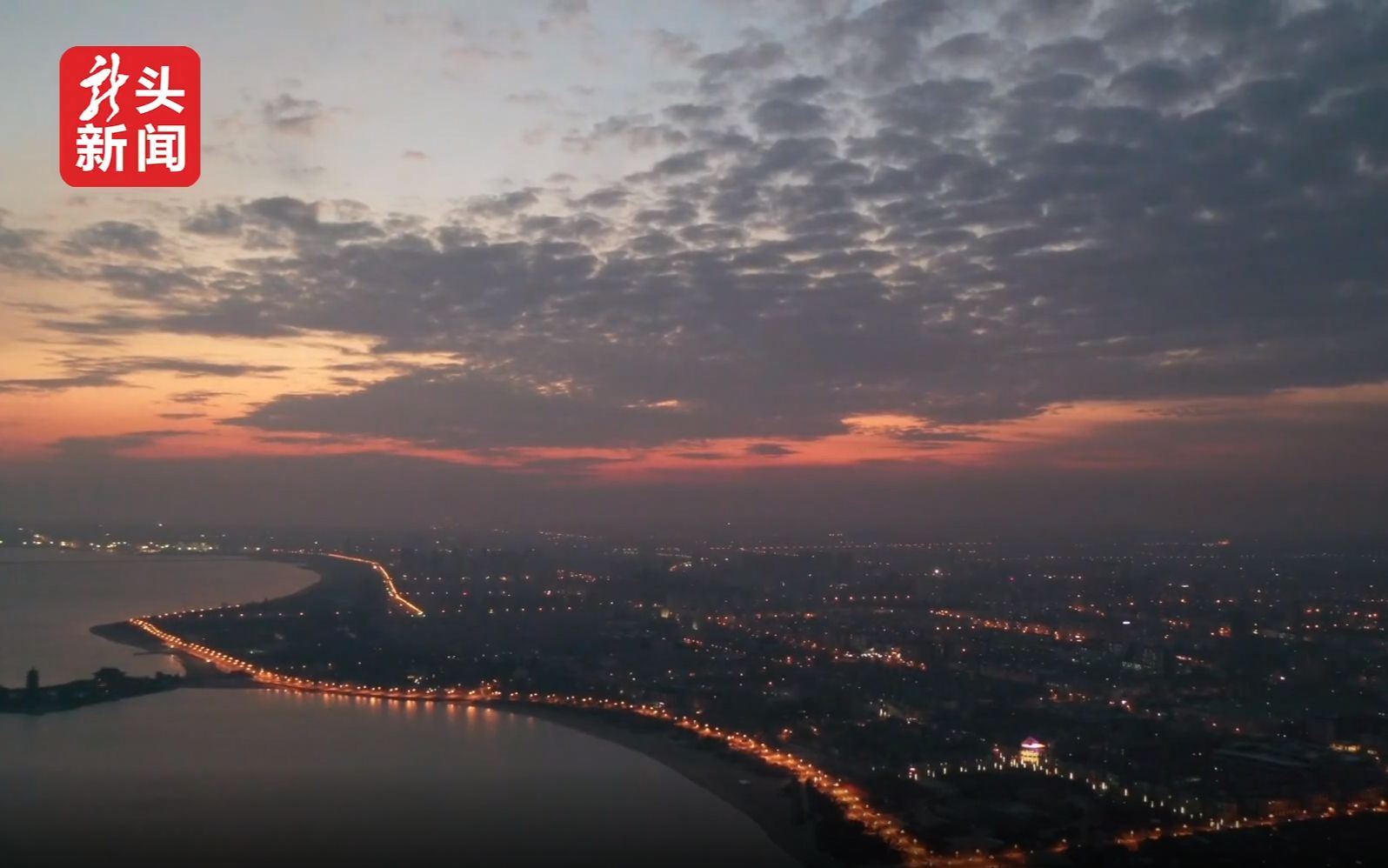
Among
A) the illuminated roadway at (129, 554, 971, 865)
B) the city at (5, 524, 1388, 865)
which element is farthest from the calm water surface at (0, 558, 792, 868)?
the city at (5, 524, 1388, 865)

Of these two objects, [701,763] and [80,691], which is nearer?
[701,763]

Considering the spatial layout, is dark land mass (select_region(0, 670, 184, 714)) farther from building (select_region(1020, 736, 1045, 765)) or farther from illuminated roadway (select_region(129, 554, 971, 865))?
building (select_region(1020, 736, 1045, 765))

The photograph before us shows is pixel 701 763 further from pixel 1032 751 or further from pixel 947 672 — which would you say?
pixel 947 672

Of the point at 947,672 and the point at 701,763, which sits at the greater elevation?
the point at 947,672

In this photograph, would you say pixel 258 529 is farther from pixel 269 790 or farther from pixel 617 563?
pixel 269 790

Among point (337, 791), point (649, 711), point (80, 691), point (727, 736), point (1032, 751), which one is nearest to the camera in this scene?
point (337, 791)

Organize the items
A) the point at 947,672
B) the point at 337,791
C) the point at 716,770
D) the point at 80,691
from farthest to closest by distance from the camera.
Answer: the point at 947,672, the point at 80,691, the point at 716,770, the point at 337,791

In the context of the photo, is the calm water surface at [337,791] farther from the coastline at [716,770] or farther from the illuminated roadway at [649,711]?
the illuminated roadway at [649,711]

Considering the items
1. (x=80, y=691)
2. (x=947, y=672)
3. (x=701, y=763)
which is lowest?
(x=701, y=763)

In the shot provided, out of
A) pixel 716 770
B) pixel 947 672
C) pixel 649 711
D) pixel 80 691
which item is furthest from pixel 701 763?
pixel 80 691
